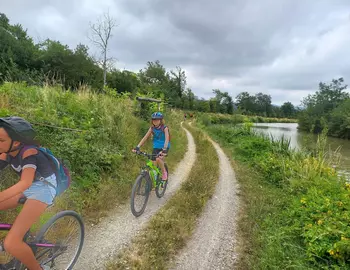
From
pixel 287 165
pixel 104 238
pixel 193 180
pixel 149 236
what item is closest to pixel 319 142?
pixel 287 165

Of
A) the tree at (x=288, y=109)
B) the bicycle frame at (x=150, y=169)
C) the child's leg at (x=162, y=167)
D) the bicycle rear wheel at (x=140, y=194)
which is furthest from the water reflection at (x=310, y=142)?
the tree at (x=288, y=109)

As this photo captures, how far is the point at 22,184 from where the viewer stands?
6.32 ft

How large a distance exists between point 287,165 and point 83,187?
6.75 metres

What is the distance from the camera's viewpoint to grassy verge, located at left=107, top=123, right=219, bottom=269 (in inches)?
122

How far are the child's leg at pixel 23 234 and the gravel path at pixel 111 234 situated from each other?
3.65 feet

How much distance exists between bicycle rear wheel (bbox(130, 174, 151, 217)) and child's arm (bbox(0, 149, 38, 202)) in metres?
2.52

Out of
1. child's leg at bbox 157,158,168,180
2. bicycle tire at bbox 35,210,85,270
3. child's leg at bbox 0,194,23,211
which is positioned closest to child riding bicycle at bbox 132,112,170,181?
child's leg at bbox 157,158,168,180

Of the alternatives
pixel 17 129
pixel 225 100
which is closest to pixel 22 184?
pixel 17 129

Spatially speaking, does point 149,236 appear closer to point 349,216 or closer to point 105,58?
point 349,216

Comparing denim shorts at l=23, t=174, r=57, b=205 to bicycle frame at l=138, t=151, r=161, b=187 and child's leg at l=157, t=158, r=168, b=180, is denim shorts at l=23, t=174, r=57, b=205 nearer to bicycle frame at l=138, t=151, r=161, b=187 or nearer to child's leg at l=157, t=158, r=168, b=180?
bicycle frame at l=138, t=151, r=161, b=187

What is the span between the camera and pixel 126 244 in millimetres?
3520

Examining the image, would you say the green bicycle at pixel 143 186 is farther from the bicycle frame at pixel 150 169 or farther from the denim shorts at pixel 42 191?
the denim shorts at pixel 42 191

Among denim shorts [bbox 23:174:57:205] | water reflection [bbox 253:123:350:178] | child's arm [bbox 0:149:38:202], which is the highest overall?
child's arm [bbox 0:149:38:202]

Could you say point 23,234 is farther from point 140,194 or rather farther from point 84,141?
point 84,141
